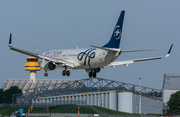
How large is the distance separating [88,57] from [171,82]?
12839cm

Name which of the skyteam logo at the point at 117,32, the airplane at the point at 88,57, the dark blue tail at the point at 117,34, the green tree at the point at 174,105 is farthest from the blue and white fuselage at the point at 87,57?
the green tree at the point at 174,105

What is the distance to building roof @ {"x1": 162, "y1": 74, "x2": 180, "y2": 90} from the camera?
629ft

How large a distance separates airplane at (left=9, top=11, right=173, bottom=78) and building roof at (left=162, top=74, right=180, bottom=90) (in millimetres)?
118952

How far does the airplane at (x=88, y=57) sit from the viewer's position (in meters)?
70.6

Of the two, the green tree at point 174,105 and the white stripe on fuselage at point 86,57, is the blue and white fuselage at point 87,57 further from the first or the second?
the green tree at point 174,105

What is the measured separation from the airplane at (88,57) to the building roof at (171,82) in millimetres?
118952

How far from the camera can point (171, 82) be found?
195 metres

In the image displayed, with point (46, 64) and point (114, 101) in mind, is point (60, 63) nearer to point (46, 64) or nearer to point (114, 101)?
point (46, 64)

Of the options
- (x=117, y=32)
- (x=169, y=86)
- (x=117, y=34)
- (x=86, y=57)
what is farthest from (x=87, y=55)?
(x=169, y=86)

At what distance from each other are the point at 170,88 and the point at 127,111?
65.9m

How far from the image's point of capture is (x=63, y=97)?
14588 centimetres

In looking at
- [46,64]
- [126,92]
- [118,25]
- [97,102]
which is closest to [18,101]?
[97,102]

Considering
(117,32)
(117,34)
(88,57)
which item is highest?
(117,32)

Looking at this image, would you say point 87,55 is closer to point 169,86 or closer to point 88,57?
point 88,57
